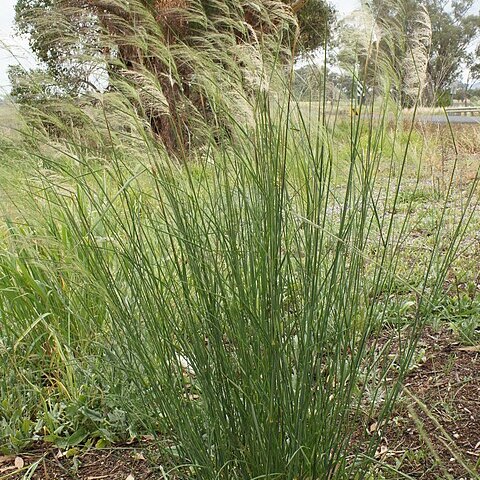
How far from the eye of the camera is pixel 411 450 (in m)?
1.60

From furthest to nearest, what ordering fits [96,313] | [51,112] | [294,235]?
1. [96,313]
2. [51,112]
3. [294,235]

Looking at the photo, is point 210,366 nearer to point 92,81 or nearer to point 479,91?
point 92,81

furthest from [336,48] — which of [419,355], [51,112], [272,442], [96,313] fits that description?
[96,313]

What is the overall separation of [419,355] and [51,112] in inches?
56.9

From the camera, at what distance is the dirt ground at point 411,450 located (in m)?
1.55

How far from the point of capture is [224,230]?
1244 mm

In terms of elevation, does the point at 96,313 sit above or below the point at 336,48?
below

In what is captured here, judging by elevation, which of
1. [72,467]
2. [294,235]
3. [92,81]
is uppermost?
[92,81]

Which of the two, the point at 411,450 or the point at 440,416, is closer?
the point at 411,450

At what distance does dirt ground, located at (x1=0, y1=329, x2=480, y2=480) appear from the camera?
61.0 inches

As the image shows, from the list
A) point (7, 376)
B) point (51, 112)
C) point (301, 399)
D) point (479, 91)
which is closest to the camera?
point (301, 399)

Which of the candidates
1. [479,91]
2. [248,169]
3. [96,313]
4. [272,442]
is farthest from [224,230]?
[479,91]

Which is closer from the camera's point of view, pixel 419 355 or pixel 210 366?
pixel 210 366

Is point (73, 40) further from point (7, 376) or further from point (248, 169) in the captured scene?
point (7, 376)
